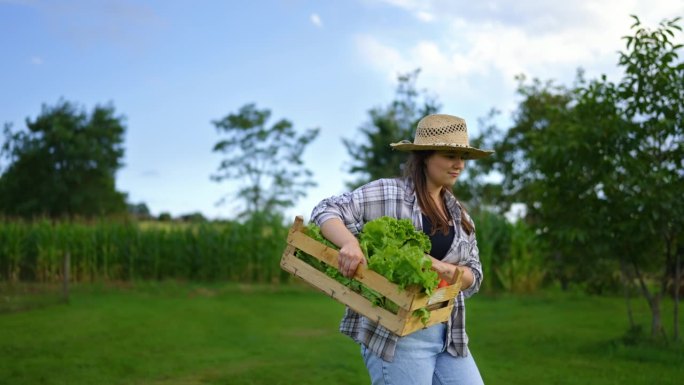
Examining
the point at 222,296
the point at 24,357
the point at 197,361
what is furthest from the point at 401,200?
the point at 222,296

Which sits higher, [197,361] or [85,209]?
[85,209]

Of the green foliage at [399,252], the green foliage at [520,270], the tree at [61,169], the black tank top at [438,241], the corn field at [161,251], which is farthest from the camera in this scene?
the tree at [61,169]

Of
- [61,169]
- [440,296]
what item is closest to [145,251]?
[440,296]

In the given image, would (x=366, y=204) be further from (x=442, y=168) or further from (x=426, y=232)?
(x=442, y=168)

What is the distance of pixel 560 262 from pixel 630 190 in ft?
6.57

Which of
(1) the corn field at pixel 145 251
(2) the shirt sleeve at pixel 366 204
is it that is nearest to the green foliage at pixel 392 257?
(2) the shirt sleeve at pixel 366 204

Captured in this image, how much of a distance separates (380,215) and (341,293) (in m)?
0.48

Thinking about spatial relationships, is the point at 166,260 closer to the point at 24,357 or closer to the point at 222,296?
the point at 222,296

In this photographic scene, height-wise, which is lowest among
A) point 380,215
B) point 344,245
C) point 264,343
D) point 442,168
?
point 264,343

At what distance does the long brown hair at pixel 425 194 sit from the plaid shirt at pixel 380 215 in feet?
0.12

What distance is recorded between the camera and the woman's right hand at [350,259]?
3523mm

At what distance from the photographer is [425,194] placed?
157 inches

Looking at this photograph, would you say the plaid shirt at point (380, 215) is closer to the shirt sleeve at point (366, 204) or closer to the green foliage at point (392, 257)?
the shirt sleeve at point (366, 204)

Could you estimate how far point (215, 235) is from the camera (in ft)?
73.6
